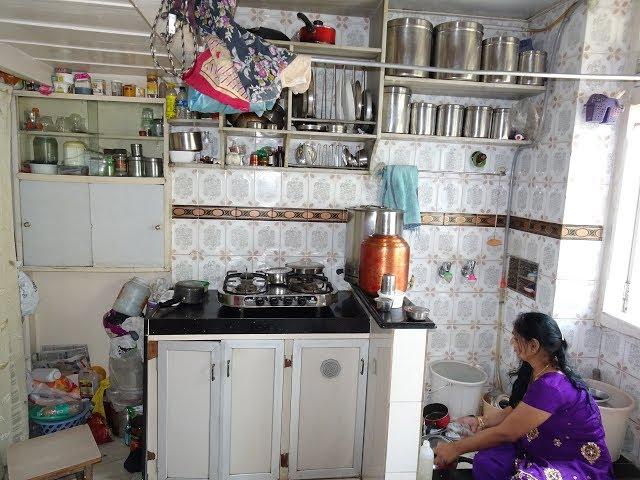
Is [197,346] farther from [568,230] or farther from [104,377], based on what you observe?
[568,230]

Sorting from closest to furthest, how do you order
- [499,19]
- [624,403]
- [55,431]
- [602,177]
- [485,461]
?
1. [485,461]
2. [624,403]
3. [602,177]
4. [55,431]
5. [499,19]

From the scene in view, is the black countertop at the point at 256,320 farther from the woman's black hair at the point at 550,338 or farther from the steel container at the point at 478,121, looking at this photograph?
the steel container at the point at 478,121

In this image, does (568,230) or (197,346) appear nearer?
(197,346)

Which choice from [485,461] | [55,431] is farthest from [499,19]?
[55,431]

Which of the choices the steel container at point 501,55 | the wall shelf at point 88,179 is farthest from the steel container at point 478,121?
the wall shelf at point 88,179

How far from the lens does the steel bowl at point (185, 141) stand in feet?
8.54

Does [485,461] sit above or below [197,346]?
below

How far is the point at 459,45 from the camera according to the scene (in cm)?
247

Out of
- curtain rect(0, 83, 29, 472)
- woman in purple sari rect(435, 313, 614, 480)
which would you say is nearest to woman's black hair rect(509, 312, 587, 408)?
woman in purple sari rect(435, 313, 614, 480)

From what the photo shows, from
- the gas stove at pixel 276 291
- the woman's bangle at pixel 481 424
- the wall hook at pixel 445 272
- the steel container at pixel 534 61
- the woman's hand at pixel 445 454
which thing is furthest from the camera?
the wall hook at pixel 445 272

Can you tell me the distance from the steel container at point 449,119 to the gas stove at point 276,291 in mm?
1133

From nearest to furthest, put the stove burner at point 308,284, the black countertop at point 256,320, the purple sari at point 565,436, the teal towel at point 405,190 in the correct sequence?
the purple sari at point 565,436
the black countertop at point 256,320
the stove burner at point 308,284
the teal towel at point 405,190

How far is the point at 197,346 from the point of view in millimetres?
2189

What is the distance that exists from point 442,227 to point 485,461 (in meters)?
1.48
